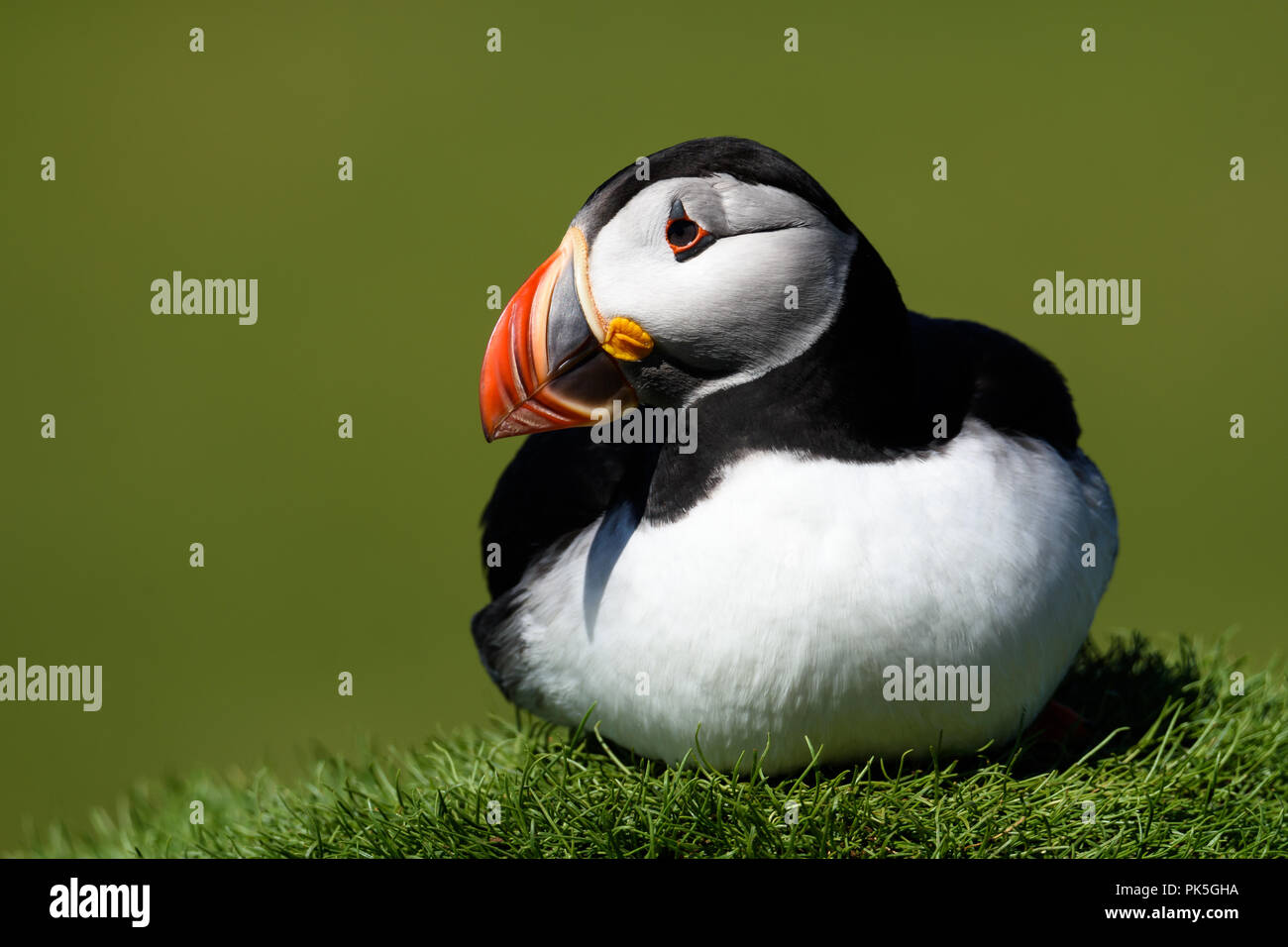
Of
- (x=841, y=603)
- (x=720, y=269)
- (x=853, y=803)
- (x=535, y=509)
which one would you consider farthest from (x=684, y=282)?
(x=853, y=803)

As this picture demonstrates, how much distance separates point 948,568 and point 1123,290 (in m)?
1.08

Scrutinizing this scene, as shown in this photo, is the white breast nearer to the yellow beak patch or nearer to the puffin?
the puffin

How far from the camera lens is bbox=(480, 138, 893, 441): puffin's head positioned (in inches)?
91.8

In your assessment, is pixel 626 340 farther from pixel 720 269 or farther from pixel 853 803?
pixel 853 803

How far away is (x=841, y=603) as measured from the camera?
2.31m

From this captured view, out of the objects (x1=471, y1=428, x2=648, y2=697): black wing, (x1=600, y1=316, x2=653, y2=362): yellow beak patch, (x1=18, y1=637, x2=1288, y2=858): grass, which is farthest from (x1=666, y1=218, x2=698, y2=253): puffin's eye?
(x1=18, y1=637, x2=1288, y2=858): grass

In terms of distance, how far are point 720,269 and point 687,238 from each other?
9 centimetres

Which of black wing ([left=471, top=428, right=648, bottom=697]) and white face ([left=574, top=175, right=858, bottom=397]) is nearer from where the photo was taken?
white face ([left=574, top=175, right=858, bottom=397])

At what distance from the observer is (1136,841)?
241 cm

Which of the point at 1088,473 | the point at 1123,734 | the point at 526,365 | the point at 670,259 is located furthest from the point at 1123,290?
the point at 526,365

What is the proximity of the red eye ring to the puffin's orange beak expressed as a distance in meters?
0.17

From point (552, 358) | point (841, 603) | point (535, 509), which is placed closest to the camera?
point (841, 603)

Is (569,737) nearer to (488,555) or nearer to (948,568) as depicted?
(488,555)

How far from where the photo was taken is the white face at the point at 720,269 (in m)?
2.33
